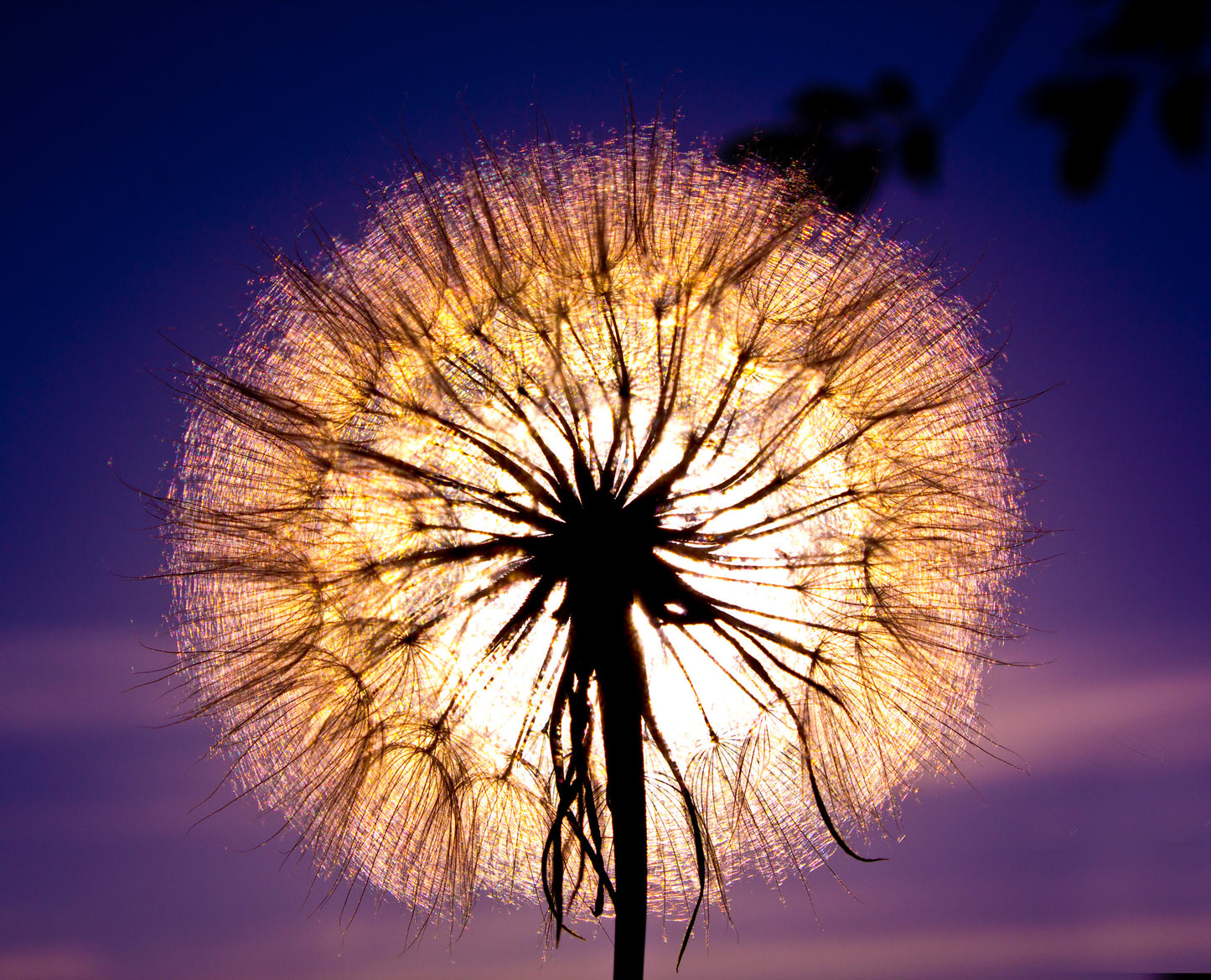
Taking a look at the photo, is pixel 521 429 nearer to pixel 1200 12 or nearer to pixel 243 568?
pixel 243 568

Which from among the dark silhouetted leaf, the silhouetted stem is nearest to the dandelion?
the silhouetted stem

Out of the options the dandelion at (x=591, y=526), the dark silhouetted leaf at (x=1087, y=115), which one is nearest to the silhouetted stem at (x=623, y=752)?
the dandelion at (x=591, y=526)

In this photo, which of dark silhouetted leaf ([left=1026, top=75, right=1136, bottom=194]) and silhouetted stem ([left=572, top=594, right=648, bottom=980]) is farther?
silhouetted stem ([left=572, top=594, right=648, bottom=980])

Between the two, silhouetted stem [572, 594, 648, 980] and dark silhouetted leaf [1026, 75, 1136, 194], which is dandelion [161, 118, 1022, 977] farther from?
dark silhouetted leaf [1026, 75, 1136, 194]

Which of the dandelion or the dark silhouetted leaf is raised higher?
the dandelion

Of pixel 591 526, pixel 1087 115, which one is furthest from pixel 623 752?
pixel 1087 115

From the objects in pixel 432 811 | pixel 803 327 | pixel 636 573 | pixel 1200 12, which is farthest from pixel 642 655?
pixel 1200 12

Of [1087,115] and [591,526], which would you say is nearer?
[1087,115]

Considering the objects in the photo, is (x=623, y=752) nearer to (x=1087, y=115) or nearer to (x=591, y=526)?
(x=591, y=526)
